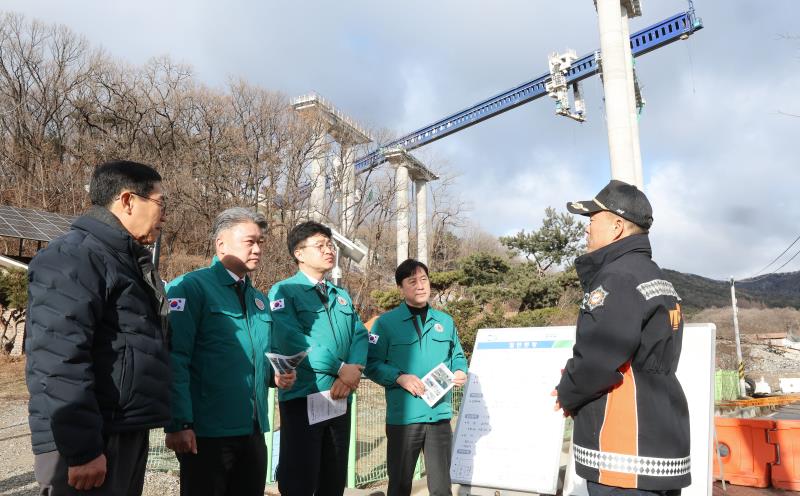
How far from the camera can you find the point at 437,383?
11.8 ft

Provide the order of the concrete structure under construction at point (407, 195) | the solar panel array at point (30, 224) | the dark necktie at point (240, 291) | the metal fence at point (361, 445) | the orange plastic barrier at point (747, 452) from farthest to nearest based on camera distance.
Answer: the concrete structure under construction at point (407, 195)
the solar panel array at point (30, 224)
the orange plastic barrier at point (747, 452)
the metal fence at point (361, 445)
the dark necktie at point (240, 291)

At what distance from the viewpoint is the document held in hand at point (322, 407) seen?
296 centimetres

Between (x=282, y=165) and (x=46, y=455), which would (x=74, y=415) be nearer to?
(x=46, y=455)

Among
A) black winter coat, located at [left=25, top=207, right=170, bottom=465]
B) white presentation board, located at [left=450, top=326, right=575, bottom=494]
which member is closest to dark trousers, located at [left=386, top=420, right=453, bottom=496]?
white presentation board, located at [left=450, top=326, right=575, bottom=494]

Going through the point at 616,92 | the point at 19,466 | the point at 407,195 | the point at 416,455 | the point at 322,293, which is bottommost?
the point at 19,466

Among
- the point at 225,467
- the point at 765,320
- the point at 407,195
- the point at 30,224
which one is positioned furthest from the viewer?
the point at 765,320

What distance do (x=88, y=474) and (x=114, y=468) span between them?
0.54 ft

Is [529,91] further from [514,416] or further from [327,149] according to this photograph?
[514,416]

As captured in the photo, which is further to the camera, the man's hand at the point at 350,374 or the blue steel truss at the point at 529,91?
the blue steel truss at the point at 529,91

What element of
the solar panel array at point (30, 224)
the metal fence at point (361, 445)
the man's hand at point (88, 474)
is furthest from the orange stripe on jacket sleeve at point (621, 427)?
the solar panel array at point (30, 224)

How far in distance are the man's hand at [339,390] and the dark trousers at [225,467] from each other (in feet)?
→ 1.51

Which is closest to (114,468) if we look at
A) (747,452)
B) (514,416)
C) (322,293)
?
(322,293)

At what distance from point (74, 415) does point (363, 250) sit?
4.43 metres

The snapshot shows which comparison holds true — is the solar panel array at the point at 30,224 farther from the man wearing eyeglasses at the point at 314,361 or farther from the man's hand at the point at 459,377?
the man's hand at the point at 459,377
